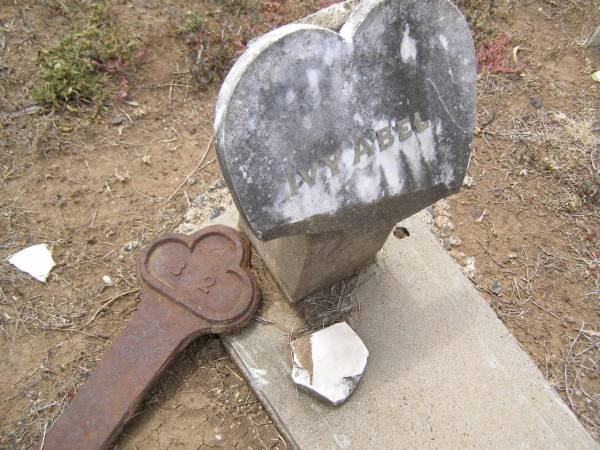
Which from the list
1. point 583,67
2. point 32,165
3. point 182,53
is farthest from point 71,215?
point 583,67

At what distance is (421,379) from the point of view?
2232 millimetres

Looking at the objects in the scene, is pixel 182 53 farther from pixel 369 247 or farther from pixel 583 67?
pixel 583 67

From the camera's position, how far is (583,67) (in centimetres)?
372

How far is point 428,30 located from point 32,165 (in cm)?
253

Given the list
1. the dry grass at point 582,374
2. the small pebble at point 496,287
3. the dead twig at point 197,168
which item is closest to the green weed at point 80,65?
the dead twig at point 197,168

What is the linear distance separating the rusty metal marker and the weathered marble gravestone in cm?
57

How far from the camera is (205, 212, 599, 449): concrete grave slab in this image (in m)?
2.10

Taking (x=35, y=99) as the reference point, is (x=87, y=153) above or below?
below

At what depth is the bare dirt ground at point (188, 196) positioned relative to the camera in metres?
2.31

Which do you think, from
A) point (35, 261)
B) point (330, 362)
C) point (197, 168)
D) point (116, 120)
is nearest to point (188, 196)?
point (197, 168)

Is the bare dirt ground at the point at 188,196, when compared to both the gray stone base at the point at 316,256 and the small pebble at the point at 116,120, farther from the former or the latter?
the gray stone base at the point at 316,256

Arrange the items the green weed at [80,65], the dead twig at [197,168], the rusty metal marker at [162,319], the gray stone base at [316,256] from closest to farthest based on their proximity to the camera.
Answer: the gray stone base at [316,256] → the rusty metal marker at [162,319] → the dead twig at [197,168] → the green weed at [80,65]

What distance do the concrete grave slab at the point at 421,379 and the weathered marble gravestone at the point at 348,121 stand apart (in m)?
0.63

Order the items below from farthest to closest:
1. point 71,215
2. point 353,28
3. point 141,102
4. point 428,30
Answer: point 141,102
point 71,215
point 428,30
point 353,28
